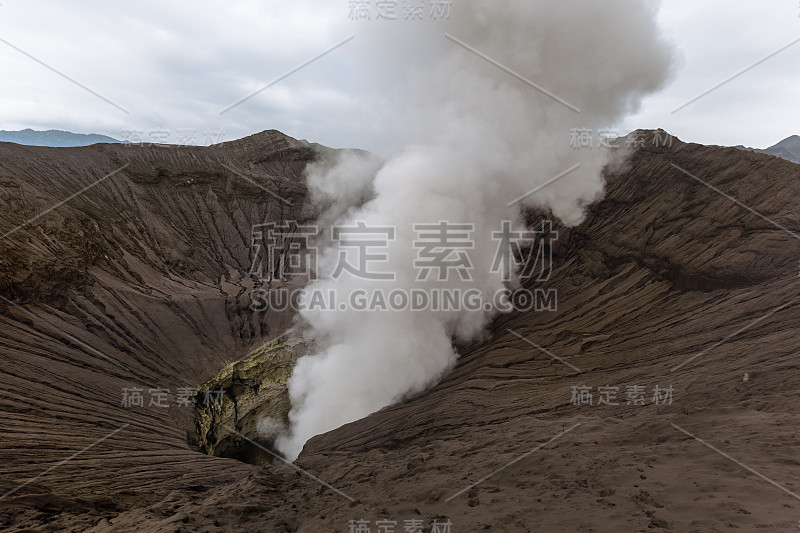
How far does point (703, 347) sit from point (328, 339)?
14238 mm

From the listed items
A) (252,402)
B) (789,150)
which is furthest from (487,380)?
(789,150)

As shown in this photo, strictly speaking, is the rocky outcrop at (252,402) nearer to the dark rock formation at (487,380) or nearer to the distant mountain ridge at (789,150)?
the dark rock formation at (487,380)

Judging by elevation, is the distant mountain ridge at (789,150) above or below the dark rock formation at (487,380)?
above

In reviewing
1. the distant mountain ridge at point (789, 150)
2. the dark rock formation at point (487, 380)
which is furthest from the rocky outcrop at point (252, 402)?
the distant mountain ridge at point (789, 150)

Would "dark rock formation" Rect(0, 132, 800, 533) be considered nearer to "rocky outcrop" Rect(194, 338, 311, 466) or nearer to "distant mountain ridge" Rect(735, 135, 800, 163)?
"rocky outcrop" Rect(194, 338, 311, 466)

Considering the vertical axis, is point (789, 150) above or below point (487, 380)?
above

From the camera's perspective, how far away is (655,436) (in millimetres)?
6414

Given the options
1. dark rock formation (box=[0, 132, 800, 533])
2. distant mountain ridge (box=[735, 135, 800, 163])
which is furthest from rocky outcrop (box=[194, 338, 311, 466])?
distant mountain ridge (box=[735, 135, 800, 163])

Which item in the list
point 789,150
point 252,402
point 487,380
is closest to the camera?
point 487,380

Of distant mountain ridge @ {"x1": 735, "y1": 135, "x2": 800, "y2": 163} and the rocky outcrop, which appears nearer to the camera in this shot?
the rocky outcrop

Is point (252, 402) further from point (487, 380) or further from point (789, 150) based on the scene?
point (789, 150)

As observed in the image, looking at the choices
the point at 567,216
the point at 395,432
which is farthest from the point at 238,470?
the point at 567,216

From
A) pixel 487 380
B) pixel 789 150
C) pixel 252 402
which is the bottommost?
pixel 252 402

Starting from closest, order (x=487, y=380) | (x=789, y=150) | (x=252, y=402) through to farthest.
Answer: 1. (x=487, y=380)
2. (x=252, y=402)
3. (x=789, y=150)
